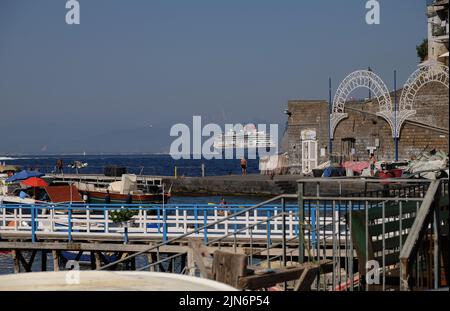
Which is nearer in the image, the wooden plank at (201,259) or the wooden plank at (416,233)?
the wooden plank at (416,233)

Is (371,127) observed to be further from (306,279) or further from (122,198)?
(306,279)

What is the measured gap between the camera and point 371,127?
2928 inches

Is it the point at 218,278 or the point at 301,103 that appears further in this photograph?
the point at 301,103

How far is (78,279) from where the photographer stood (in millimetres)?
10695

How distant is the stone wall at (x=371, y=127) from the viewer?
70.2 metres

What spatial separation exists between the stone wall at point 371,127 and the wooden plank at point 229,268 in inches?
2196

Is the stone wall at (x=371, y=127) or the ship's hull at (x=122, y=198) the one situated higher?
the stone wall at (x=371, y=127)

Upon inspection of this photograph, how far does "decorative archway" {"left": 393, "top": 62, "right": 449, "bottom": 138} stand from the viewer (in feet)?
229

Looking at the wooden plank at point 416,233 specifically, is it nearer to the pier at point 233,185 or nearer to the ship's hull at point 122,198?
the ship's hull at point 122,198

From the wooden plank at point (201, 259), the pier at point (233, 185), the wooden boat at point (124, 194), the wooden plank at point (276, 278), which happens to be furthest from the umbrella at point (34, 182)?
the wooden plank at point (276, 278)
